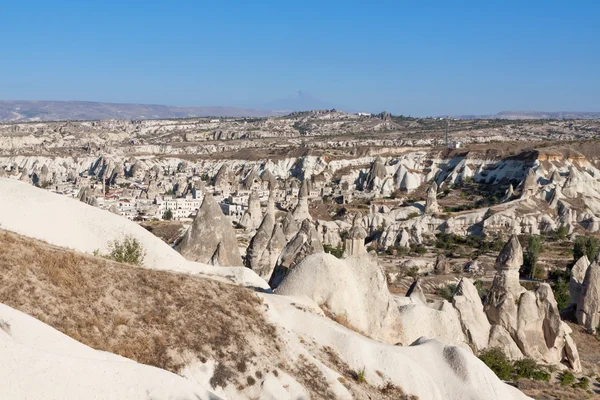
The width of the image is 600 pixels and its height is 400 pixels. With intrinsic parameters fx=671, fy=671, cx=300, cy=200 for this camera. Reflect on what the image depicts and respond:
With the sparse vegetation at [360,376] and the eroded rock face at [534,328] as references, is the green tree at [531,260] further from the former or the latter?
the sparse vegetation at [360,376]

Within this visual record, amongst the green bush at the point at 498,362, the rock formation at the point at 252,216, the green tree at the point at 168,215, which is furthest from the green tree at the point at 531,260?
the green tree at the point at 168,215

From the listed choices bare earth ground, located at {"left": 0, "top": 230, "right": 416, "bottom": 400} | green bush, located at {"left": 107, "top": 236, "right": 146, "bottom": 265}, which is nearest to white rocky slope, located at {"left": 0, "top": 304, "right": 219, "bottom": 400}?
bare earth ground, located at {"left": 0, "top": 230, "right": 416, "bottom": 400}

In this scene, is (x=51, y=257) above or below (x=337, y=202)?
above

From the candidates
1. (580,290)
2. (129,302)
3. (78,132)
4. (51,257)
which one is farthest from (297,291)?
(78,132)

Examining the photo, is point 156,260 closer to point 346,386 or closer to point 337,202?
point 346,386

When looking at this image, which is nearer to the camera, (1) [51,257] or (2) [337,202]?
(1) [51,257]
